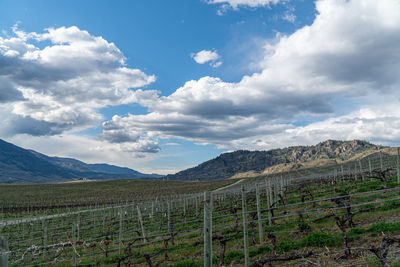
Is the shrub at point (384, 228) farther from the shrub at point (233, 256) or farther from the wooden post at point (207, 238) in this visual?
the wooden post at point (207, 238)

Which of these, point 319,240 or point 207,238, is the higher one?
point 207,238

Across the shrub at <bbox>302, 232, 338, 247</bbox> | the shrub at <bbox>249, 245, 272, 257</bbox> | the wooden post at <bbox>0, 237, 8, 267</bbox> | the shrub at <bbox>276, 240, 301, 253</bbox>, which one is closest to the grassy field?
the shrub at <bbox>249, 245, 272, 257</bbox>

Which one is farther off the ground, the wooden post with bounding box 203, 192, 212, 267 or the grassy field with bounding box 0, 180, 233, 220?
the wooden post with bounding box 203, 192, 212, 267

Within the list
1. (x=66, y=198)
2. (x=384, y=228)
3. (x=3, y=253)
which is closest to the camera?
(x=3, y=253)

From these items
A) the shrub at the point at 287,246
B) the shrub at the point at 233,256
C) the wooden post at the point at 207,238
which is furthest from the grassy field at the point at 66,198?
the wooden post at the point at 207,238

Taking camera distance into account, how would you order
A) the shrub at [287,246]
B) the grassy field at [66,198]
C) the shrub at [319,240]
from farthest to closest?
the grassy field at [66,198] < the shrub at [287,246] < the shrub at [319,240]

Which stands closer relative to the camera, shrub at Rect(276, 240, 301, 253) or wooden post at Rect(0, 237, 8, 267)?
wooden post at Rect(0, 237, 8, 267)

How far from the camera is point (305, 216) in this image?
14.6 m

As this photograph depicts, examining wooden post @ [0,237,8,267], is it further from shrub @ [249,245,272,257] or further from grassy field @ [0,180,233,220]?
grassy field @ [0,180,233,220]

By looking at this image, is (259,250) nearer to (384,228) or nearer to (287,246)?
(287,246)

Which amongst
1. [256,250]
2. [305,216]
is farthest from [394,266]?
[305,216]

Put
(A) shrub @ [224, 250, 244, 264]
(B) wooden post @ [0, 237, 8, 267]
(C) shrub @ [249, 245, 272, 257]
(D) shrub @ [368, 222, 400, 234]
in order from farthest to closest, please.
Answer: (C) shrub @ [249, 245, 272, 257] → (A) shrub @ [224, 250, 244, 264] → (D) shrub @ [368, 222, 400, 234] → (B) wooden post @ [0, 237, 8, 267]

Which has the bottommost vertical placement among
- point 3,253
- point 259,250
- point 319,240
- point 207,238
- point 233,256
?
point 233,256

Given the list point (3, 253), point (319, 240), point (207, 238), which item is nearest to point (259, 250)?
point (319, 240)
